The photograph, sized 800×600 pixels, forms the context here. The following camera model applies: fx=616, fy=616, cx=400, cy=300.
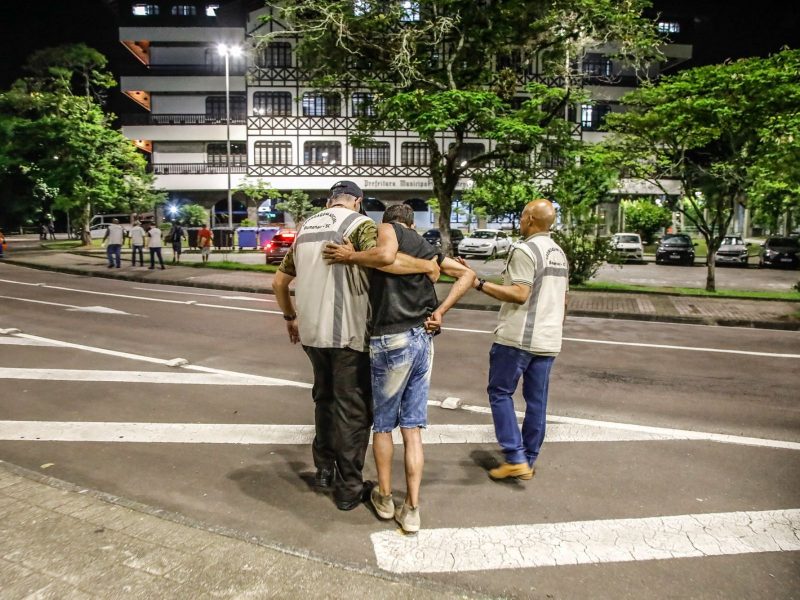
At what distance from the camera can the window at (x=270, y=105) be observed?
133ft

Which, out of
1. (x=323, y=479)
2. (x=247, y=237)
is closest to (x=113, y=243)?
(x=247, y=237)

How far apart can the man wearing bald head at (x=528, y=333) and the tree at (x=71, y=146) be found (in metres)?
33.3

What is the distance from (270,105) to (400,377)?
40191mm

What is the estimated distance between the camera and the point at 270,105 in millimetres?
40625

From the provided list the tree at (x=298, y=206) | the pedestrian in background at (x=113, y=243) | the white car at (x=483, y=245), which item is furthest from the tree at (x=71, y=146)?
the white car at (x=483, y=245)

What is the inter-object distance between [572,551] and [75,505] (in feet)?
9.64

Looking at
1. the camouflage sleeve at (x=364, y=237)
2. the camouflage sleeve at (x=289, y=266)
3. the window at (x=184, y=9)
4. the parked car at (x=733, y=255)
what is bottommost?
the parked car at (x=733, y=255)

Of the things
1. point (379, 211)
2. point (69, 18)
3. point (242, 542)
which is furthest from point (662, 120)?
point (69, 18)

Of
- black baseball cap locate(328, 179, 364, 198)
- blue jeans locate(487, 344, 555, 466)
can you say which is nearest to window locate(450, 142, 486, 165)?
blue jeans locate(487, 344, 555, 466)

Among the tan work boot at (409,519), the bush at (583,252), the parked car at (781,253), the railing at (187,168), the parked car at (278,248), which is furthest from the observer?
the railing at (187,168)

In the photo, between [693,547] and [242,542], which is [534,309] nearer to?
[693,547]

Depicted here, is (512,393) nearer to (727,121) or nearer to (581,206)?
(581,206)

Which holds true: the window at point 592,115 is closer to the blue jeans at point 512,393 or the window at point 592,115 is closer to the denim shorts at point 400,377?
the blue jeans at point 512,393

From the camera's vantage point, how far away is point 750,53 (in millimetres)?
45562
